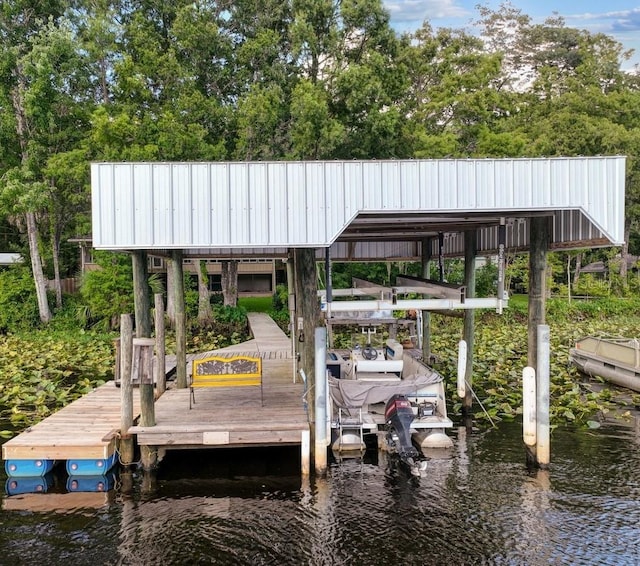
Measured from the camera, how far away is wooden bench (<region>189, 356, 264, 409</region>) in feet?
37.0

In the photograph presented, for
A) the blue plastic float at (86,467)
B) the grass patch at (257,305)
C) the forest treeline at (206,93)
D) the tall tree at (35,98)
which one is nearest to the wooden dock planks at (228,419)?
the blue plastic float at (86,467)

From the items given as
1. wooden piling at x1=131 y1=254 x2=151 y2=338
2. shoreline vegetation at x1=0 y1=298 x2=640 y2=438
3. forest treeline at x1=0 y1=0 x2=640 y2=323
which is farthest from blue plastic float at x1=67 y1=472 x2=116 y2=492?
forest treeline at x1=0 y1=0 x2=640 y2=323

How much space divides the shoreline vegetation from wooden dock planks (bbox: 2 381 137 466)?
74.4 inches

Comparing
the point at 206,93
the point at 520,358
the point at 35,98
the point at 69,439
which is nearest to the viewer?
the point at 69,439

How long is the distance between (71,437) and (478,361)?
14.1 meters

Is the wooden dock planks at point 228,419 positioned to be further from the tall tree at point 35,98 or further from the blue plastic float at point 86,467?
the tall tree at point 35,98

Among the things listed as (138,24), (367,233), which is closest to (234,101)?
(138,24)

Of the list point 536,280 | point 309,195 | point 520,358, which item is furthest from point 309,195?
point 520,358

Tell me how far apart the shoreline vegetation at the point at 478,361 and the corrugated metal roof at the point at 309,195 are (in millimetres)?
6204

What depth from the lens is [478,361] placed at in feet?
67.2

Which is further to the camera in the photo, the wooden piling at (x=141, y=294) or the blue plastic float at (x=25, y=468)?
the wooden piling at (x=141, y=294)

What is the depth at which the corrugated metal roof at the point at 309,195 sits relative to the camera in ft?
30.5

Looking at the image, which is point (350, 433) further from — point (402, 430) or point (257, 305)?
point (257, 305)

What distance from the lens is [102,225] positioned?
363 inches
